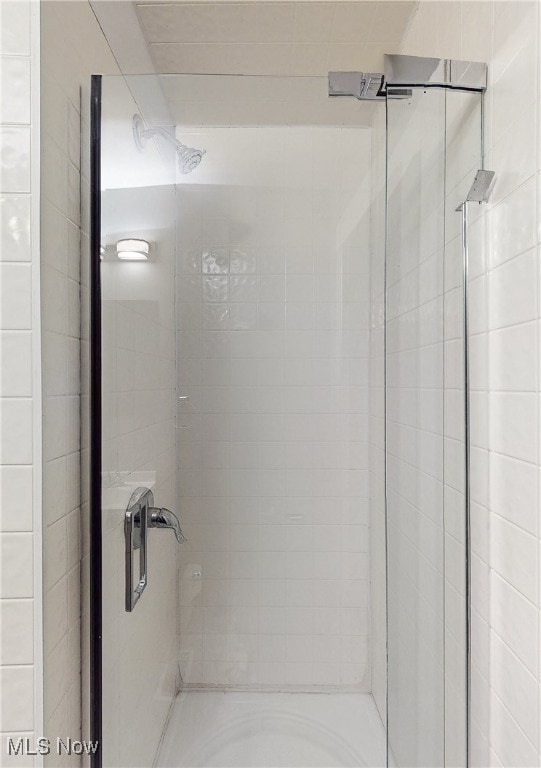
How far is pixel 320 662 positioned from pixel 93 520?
0.65 metres

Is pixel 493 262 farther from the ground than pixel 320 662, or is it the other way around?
pixel 493 262

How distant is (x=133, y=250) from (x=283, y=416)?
0.53 meters

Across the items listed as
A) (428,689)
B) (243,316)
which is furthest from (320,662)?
(243,316)

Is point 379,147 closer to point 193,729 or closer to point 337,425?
point 337,425

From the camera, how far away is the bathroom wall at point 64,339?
97 centimetres

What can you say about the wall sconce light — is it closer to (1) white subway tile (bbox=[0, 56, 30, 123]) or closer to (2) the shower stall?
(2) the shower stall

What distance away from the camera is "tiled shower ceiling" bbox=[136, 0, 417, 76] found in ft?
4.95

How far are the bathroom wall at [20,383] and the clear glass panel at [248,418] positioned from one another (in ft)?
0.75

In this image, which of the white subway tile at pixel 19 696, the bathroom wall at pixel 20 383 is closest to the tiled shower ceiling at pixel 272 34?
the bathroom wall at pixel 20 383

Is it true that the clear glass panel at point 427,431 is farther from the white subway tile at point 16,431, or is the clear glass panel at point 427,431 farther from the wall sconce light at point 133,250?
the white subway tile at point 16,431

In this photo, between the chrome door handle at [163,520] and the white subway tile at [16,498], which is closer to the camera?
the white subway tile at [16,498]

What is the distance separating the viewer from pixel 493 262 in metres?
1.04

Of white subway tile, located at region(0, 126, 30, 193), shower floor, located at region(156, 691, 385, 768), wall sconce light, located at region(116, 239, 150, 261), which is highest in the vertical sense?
white subway tile, located at region(0, 126, 30, 193)

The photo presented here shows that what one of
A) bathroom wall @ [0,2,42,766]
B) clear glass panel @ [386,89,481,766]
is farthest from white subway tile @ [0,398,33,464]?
clear glass panel @ [386,89,481,766]
